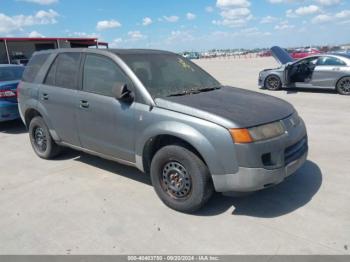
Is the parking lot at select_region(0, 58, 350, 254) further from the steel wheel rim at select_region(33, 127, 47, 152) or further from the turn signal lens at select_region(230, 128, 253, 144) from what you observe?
the turn signal lens at select_region(230, 128, 253, 144)

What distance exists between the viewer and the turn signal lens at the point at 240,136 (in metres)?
3.26

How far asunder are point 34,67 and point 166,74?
105 inches

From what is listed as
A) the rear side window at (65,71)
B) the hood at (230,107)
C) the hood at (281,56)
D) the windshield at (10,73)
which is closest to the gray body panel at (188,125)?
the hood at (230,107)

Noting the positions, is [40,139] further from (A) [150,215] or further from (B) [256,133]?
(B) [256,133]

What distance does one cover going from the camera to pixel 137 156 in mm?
4066

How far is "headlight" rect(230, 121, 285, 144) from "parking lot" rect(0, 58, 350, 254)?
2.90 ft

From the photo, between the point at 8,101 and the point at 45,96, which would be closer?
the point at 45,96

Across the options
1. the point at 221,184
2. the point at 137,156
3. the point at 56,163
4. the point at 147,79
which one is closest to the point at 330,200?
the point at 221,184

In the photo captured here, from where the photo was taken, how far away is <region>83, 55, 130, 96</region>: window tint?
13.9 ft

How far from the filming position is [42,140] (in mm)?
5770

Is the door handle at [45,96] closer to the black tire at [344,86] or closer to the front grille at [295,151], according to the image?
the front grille at [295,151]

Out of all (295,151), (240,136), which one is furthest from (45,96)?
(295,151)

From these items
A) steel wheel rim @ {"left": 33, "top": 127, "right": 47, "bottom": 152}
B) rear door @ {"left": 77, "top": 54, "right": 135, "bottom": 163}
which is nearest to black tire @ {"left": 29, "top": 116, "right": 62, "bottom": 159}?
steel wheel rim @ {"left": 33, "top": 127, "right": 47, "bottom": 152}

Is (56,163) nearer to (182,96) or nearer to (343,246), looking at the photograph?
(182,96)
